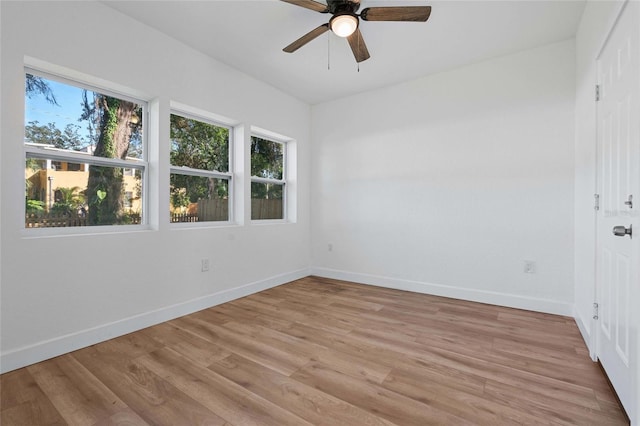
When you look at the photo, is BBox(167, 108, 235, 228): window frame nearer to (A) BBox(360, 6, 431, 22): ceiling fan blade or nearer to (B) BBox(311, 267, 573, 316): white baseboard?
(B) BBox(311, 267, 573, 316): white baseboard

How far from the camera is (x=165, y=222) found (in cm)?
276

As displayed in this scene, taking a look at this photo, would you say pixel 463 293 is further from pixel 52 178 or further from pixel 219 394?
pixel 52 178

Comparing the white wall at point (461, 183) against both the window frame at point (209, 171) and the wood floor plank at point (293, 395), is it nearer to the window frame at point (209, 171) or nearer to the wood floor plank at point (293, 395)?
the window frame at point (209, 171)

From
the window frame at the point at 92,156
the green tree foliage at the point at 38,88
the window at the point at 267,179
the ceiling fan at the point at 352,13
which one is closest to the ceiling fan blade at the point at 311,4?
the ceiling fan at the point at 352,13

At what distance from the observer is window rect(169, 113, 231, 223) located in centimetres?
301

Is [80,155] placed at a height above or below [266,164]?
below

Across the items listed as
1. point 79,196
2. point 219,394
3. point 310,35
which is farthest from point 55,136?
point 219,394

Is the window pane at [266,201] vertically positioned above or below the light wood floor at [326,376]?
above

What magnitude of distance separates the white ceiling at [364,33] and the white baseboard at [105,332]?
8.58 feet

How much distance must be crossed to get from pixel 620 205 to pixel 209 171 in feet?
11.4

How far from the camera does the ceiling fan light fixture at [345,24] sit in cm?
206

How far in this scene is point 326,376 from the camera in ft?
5.96

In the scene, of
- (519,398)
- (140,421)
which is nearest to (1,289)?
(140,421)

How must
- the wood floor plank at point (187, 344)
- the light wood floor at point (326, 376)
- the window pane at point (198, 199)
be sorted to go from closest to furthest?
the light wood floor at point (326, 376), the wood floor plank at point (187, 344), the window pane at point (198, 199)
